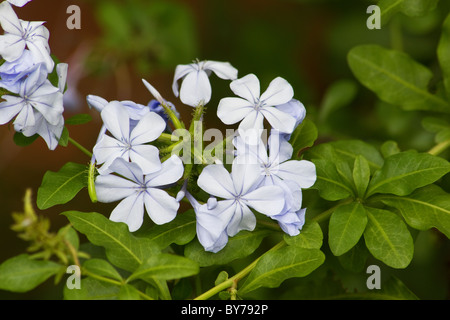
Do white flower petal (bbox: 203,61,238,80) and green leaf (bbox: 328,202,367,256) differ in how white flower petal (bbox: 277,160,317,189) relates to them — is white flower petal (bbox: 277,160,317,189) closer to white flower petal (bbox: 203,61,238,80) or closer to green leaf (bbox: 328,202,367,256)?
green leaf (bbox: 328,202,367,256)

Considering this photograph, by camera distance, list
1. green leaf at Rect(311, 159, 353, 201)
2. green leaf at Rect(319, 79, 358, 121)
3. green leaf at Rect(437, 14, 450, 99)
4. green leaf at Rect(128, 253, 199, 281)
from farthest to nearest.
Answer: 1. green leaf at Rect(319, 79, 358, 121)
2. green leaf at Rect(437, 14, 450, 99)
3. green leaf at Rect(311, 159, 353, 201)
4. green leaf at Rect(128, 253, 199, 281)

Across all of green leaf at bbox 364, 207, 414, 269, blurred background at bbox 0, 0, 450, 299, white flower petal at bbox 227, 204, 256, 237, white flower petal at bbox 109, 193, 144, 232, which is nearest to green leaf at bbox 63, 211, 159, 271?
white flower petal at bbox 109, 193, 144, 232

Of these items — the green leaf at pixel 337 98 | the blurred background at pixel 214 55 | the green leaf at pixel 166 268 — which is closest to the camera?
the green leaf at pixel 166 268

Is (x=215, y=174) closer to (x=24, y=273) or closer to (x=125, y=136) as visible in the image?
(x=125, y=136)

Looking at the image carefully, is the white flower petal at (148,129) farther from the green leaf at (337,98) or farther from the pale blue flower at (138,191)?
the green leaf at (337,98)

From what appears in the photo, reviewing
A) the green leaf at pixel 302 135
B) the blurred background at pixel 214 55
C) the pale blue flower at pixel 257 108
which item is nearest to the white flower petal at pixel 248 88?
the pale blue flower at pixel 257 108

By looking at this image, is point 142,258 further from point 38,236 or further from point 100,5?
point 100,5
